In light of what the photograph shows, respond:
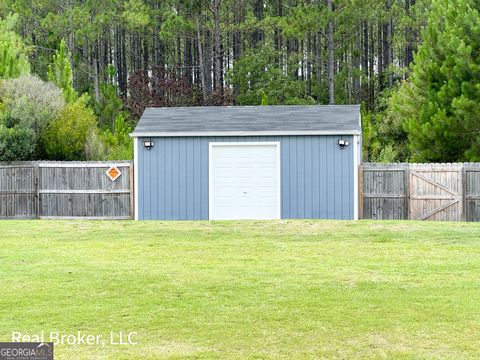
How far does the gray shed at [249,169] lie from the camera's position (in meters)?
19.6

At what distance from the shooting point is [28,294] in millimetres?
9273

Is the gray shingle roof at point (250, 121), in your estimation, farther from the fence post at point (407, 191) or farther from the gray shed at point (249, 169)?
the fence post at point (407, 191)

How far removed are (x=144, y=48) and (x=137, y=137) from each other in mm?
30962

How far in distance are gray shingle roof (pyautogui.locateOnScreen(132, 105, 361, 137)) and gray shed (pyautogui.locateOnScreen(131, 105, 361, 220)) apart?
0.08 ft

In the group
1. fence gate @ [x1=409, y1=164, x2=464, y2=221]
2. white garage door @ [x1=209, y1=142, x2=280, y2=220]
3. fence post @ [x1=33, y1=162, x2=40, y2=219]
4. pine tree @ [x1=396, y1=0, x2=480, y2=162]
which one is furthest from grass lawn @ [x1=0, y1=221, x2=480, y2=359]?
pine tree @ [x1=396, y1=0, x2=480, y2=162]

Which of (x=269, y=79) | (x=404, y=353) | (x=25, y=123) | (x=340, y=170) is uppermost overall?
(x=269, y=79)

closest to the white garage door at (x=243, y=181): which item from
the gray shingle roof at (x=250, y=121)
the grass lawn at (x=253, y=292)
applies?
the gray shingle roof at (x=250, y=121)

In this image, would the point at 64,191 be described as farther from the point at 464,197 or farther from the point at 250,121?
the point at 464,197

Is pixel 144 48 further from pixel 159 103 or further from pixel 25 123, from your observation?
pixel 25 123

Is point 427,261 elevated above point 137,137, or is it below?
below

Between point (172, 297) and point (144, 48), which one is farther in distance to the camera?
point (144, 48)

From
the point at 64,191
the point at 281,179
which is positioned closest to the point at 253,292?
the point at 281,179

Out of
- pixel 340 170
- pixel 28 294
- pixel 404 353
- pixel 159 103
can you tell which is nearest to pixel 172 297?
pixel 28 294

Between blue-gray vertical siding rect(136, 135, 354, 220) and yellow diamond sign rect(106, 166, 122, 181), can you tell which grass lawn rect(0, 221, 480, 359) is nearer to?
blue-gray vertical siding rect(136, 135, 354, 220)
